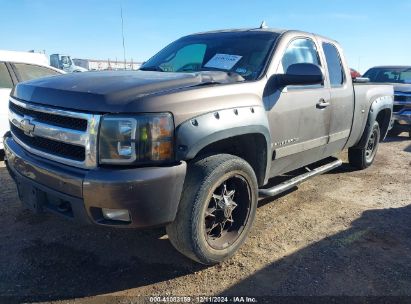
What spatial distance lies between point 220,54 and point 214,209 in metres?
1.63

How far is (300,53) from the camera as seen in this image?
13.4 feet

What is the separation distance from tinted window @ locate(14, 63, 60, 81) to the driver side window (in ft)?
10.6

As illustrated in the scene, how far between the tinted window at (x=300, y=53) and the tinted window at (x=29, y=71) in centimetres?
442

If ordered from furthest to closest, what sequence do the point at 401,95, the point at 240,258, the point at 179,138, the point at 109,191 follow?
the point at 401,95, the point at 240,258, the point at 179,138, the point at 109,191

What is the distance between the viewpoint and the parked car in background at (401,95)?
358 inches

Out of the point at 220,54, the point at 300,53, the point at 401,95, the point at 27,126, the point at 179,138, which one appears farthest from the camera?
the point at 401,95

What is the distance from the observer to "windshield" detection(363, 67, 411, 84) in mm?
10109

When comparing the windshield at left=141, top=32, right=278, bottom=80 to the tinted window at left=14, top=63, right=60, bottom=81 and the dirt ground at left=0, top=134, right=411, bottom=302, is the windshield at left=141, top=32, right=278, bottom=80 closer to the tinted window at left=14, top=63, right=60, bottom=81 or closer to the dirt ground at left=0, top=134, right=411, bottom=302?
the dirt ground at left=0, top=134, right=411, bottom=302

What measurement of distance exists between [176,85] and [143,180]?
2.58ft

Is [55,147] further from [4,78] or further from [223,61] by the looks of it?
[4,78]

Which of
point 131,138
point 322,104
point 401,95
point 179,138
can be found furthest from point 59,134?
point 401,95

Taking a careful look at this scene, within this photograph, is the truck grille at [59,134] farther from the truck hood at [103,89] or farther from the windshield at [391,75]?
the windshield at [391,75]

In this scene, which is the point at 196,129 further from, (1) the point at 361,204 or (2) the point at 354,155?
(2) the point at 354,155

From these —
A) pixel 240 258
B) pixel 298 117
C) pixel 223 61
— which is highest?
pixel 223 61
